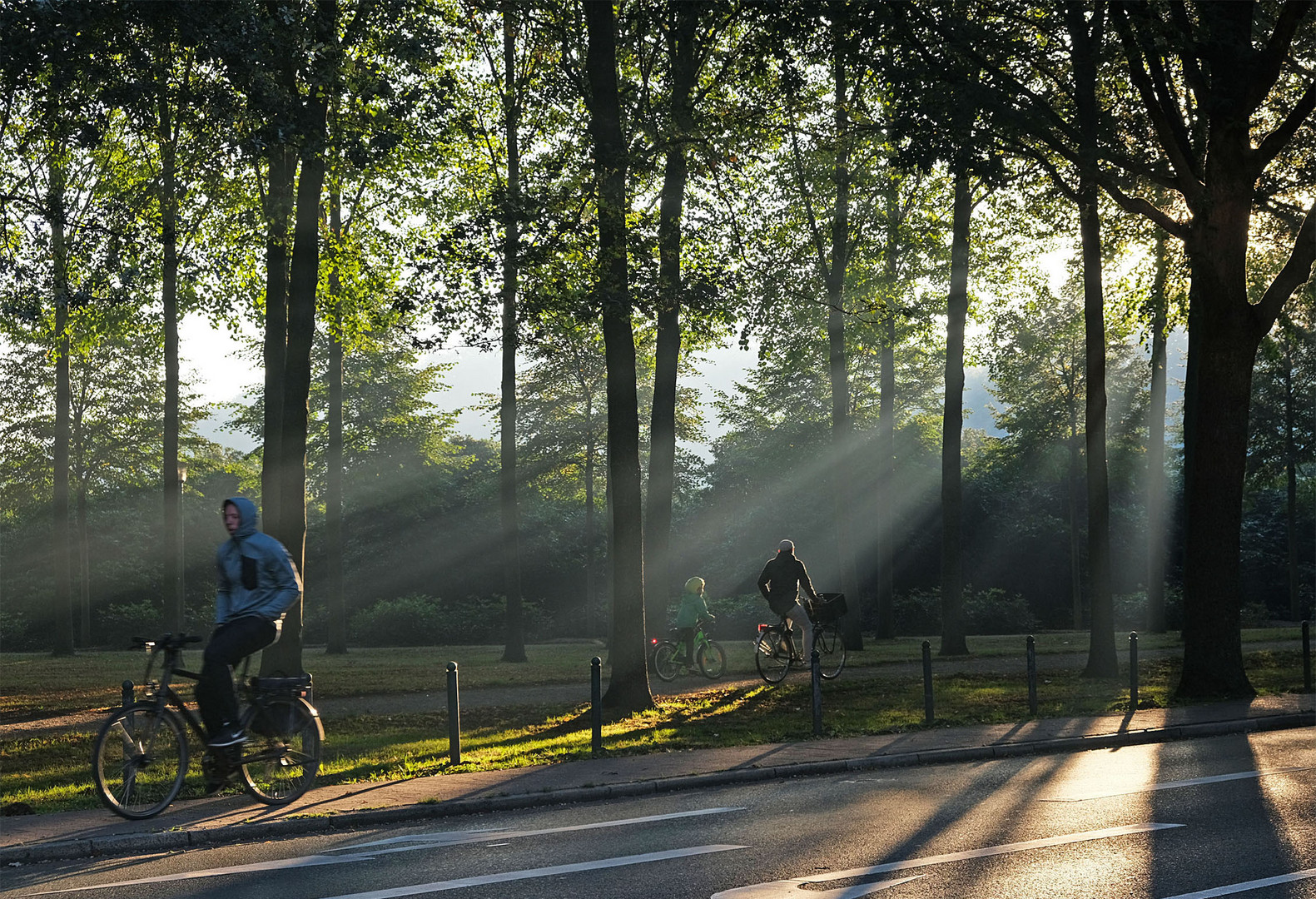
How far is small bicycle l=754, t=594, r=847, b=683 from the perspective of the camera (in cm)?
1822

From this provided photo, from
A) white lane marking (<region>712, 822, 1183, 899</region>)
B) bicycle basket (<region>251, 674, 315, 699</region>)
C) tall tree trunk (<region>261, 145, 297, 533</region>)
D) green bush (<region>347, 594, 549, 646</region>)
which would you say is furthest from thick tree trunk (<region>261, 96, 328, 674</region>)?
green bush (<region>347, 594, 549, 646</region>)

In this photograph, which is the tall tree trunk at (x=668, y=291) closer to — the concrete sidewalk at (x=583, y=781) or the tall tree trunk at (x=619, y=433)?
the tall tree trunk at (x=619, y=433)

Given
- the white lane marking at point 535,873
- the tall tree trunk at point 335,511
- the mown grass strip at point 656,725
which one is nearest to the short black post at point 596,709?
the mown grass strip at point 656,725

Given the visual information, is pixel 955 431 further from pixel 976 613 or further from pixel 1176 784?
pixel 1176 784

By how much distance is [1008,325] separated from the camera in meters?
39.6

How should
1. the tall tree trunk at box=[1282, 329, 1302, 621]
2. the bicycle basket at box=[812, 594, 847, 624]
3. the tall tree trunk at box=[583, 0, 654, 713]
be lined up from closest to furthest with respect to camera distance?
the tall tree trunk at box=[583, 0, 654, 713]
the bicycle basket at box=[812, 594, 847, 624]
the tall tree trunk at box=[1282, 329, 1302, 621]

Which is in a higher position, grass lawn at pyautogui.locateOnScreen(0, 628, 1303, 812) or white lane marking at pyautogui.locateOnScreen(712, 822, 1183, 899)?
white lane marking at pyautogui.locateOnScreen(712, 822, 1183, 899)

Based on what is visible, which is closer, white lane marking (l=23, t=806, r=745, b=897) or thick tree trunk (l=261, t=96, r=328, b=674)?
white lane marking (l=23, t=806, r=745, b=897)

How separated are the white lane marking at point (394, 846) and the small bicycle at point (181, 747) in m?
1.61

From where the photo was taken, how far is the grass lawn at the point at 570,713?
11.3m

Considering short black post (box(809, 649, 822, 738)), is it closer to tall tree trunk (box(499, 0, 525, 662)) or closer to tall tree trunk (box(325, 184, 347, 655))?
tall tree trunk (box(499, 0, 525, 662))

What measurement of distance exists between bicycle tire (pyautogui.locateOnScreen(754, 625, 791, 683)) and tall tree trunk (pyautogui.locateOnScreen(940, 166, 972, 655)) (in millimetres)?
7169

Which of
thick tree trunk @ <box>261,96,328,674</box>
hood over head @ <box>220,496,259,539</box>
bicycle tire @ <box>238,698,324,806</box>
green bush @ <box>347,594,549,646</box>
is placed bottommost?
green bush @ <box>347,594,549,646</box>

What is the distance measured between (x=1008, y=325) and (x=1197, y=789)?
32.0 meters
